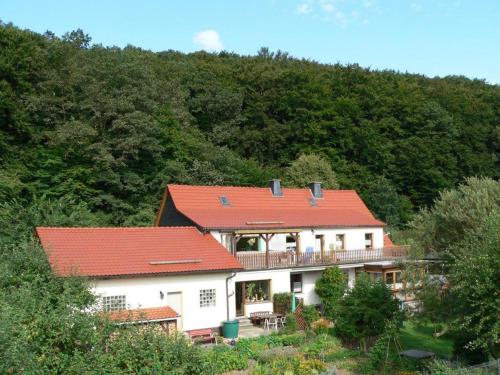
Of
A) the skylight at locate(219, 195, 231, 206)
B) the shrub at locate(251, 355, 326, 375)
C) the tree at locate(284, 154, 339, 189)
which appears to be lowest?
the shrub at locate(251, 355, 326, 375)

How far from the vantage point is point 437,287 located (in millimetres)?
17469

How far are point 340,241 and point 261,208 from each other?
16.9 ft

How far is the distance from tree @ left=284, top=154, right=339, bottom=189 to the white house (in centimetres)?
1209

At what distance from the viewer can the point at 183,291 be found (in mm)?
23578

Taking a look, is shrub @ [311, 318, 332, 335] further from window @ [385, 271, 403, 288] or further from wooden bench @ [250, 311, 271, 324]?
window @ [385, 271, 403, 288]

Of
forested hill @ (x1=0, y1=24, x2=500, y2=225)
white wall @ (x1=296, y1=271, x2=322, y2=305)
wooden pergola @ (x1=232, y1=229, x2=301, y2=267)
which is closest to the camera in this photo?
wooden pergola @ (x1=232, y1=229, x2=301, y2=267)

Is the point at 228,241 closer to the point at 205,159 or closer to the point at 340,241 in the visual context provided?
the point at 340,241

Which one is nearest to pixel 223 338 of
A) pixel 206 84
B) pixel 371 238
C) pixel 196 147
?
pixel 371 238

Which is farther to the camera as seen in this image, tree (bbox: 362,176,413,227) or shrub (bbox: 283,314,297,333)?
tree (bbox: 362,176,413,227)

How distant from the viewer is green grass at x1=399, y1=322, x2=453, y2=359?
68.8 ft

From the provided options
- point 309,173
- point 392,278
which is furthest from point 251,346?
point 309,173

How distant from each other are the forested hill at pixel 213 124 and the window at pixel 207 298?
14.6m

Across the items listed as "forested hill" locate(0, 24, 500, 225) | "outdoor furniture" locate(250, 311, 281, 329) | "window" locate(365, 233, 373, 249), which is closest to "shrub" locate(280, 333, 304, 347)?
"outdoor furniture" locate(250, 311, 281, 329)

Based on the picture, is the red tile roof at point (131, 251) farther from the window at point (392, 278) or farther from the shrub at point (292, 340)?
the window at point (392, 278)
